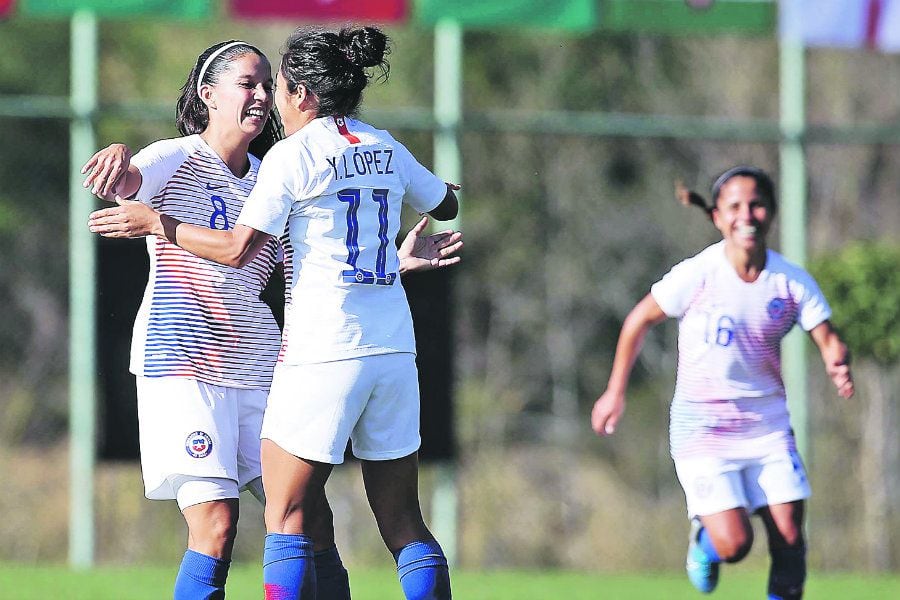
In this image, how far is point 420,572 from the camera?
525cm

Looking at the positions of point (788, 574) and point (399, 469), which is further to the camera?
point (788, 574)

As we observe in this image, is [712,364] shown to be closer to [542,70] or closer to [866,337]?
[866,337]

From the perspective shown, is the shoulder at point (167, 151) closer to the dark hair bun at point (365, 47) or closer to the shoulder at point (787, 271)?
the dark hair bun at point (365, 47)

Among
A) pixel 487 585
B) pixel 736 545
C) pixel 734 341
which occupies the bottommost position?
pixel 487 585

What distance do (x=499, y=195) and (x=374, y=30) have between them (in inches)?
469

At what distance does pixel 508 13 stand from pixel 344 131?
6.26m

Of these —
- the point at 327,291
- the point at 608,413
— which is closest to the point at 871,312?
the point at 608,413

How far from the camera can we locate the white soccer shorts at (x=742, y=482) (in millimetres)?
6734

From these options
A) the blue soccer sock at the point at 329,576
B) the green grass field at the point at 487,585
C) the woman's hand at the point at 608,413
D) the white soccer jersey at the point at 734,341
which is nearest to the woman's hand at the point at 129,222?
the blue soccer sock at the point at 329,576

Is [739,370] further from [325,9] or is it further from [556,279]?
[556,279]

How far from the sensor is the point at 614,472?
52.1 ft

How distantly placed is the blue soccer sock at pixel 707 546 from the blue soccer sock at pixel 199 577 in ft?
7.77

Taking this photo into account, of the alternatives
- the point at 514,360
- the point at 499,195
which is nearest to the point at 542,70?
the point at 499,195

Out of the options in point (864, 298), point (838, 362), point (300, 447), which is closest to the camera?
point (300, 447)
